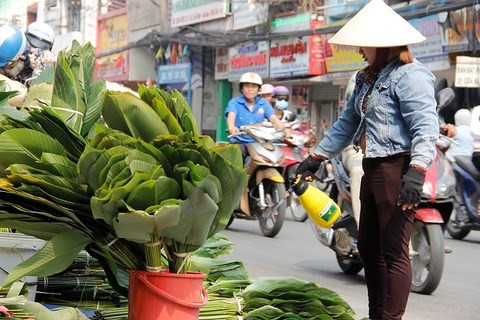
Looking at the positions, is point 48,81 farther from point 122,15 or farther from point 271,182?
point 122,15

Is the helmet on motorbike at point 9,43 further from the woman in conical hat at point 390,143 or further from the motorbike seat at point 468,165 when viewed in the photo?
the motorbike seat at point 468,165

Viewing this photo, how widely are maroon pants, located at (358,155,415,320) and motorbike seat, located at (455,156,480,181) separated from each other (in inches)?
261

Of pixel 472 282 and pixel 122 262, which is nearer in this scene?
pixel 122 262

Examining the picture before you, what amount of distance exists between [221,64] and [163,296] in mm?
30344

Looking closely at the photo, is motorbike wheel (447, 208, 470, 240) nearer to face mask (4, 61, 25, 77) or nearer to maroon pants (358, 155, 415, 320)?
face mask (4, 61, 25, 77)

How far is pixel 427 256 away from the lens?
7.08 metres

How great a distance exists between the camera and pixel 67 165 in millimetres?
3088

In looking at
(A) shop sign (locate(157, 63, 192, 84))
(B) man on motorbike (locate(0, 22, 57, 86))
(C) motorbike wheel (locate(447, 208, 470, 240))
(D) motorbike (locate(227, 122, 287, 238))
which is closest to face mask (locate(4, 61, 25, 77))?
(B) man on motorbike (locate(0, 22, 57, 86))

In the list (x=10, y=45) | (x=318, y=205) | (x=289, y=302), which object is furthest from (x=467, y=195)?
(x=289, y=302)

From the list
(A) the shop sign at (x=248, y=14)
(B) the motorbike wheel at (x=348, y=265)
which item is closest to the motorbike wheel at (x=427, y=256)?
(B) the motorbike wheel at (x=348, y=265)

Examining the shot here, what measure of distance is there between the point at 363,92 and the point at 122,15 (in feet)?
124

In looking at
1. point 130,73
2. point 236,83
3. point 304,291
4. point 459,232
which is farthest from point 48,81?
point 130,73

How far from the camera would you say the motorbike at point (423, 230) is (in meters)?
6.96

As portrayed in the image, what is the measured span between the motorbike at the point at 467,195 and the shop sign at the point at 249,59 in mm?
17108
